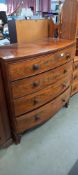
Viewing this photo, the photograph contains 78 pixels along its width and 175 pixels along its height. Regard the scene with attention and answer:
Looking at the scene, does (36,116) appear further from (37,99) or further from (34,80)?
(34,80)

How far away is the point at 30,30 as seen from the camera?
5.36 ft

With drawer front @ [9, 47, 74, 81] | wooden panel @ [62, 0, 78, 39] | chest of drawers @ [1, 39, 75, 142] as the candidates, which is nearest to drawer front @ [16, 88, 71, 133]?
chest of drawers @ [1, 39, 75, 142]

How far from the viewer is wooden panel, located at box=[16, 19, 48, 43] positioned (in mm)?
1552

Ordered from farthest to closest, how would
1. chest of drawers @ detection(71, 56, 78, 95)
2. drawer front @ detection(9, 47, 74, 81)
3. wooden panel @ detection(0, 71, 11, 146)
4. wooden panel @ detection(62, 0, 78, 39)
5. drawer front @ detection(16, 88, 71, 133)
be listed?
chest of drawers @ detection(71, 56, 78, 95) → wooden panel @ detection(62, 0, 78, 39) → drawer front @ detection(16, 88, 71, 133) → wooden panel @ detection(0, 71, 11, 146) → drawer front @ detection(9, 47, 74, 81)

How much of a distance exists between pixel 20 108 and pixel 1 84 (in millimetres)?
281

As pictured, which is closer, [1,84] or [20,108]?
[1,84]

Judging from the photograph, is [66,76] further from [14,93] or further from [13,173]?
[13,173]

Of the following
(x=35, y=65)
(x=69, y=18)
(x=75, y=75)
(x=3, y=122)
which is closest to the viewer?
(x=35, y=65)

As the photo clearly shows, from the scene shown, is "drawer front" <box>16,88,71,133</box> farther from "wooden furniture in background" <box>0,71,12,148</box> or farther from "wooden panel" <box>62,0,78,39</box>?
"wooden panel" <box>62,0,78,39</box>

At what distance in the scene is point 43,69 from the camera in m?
1.23

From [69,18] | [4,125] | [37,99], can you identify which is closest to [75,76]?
[69,18]

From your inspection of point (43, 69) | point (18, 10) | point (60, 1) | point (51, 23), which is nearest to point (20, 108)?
point (43, 69)

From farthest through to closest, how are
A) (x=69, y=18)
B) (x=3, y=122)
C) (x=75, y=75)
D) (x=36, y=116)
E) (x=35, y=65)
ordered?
(x=75, y=75), (x=69, y=18), (x=36, y=116), (x=3, y=122), (x=35, y=65)

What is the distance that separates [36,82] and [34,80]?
3 centimetres
